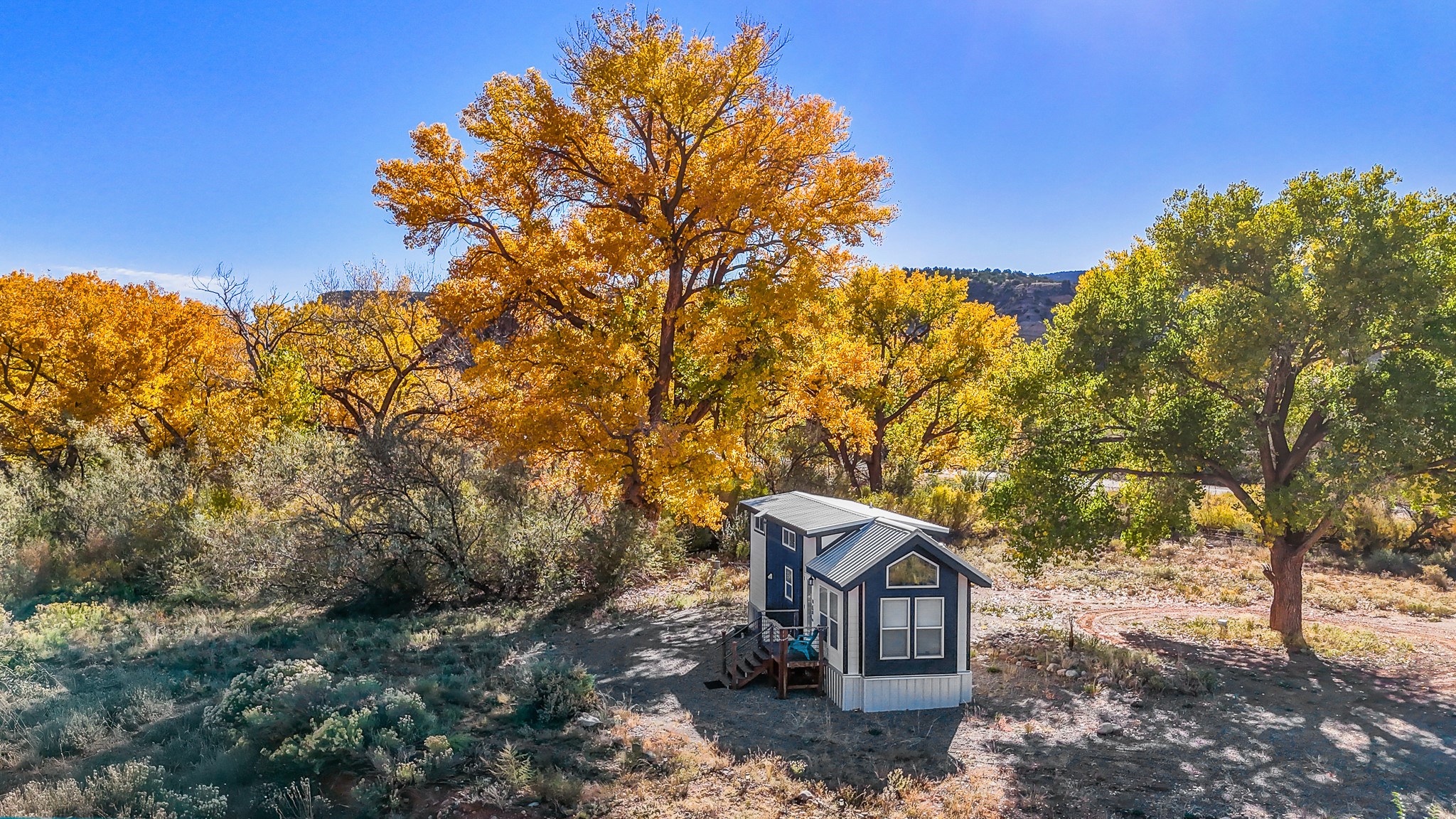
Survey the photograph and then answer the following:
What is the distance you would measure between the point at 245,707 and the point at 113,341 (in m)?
23.7

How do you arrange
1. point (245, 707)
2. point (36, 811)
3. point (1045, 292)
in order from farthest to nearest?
point (1045, 292), point (245, 707), point (36, 811)

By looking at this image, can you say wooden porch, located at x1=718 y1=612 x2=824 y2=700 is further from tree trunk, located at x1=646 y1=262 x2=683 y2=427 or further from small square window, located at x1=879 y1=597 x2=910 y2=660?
tree trunk, located at x1=646 y1=262 x2=683 y2=427

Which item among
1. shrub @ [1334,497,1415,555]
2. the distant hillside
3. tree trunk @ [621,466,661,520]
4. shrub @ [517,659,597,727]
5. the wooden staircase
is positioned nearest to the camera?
shrub @ [517,659,597,727]

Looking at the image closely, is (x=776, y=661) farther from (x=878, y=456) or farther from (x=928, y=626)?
(x=878, y=456)

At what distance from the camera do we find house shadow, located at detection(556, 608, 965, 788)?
38.8ft

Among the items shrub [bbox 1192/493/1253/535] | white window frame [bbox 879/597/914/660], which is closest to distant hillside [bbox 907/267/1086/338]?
shrub [bbox 1192/493/1253/535]

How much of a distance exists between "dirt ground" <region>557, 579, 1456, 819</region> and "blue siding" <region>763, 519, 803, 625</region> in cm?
178

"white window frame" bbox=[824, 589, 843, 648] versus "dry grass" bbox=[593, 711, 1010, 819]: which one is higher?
"white window frame" bbox=[824, 589, 843, 648]

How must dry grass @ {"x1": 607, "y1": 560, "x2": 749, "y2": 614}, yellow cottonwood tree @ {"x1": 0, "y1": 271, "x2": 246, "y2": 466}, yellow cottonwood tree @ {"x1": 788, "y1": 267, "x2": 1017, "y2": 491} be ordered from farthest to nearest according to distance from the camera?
yellow cottonwood tree @ {"x1": 788, "y1": 267, "x2": 1017, "y2": 491} < yellow cottonwood tree @ {"x1": 0, "y1": 271, "x2": 246, "y2": 466} < dry grass @ {"x1": 607, "y1": 560, "x2": 749, "y2": 614}

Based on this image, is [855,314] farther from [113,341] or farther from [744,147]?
[113,341]

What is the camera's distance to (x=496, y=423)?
817 inches

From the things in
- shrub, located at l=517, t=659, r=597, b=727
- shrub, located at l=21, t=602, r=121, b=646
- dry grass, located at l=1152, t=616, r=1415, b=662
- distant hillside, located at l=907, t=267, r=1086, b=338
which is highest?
distant hillside, located at l=907, t=267, r=1086, b=338

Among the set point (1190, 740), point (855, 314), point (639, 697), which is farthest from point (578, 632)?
point (855, 314)

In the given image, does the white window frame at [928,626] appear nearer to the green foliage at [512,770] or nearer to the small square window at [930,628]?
the small square window at [930,628]
